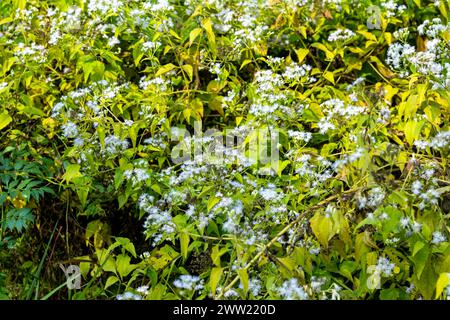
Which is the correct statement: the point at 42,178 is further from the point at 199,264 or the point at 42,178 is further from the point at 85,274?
the point at 199,264

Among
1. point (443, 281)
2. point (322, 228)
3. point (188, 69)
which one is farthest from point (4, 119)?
point (443, 281)

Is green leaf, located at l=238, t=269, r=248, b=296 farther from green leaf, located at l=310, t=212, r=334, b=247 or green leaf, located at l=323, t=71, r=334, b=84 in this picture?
green leaf, located at l=323, t=71, r=334, b=84

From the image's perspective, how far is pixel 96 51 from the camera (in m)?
3.40

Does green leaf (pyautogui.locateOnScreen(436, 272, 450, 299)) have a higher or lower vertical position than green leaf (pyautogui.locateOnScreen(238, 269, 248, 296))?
higher

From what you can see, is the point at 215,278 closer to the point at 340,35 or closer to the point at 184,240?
the point at 184,240

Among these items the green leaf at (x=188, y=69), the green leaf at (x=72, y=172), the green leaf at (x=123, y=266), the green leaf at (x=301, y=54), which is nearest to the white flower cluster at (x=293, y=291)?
the green leaf at (x=123, y=266)

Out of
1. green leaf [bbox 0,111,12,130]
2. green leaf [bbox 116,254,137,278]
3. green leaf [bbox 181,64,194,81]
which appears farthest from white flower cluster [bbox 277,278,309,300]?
green leaf [bbox 0,111,12,130]

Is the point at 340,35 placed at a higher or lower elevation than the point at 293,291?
higher

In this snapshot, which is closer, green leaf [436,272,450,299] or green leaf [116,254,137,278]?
green leaf [436,272,450,299]

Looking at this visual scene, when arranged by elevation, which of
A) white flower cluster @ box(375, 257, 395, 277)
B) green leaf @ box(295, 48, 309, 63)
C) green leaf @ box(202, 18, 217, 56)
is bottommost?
white flower cluster @ box(375, 257, 395, 277)

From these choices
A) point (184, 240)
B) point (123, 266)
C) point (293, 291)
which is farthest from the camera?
point (123, 266)

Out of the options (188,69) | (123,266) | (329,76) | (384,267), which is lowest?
(123,266)

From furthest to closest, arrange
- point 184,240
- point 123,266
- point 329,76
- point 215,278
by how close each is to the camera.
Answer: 1. point 329,76
2. point 123,266
3. point 184,240
4. point 215,278

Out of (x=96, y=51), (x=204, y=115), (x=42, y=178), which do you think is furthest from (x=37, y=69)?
(x=204, y=115)
